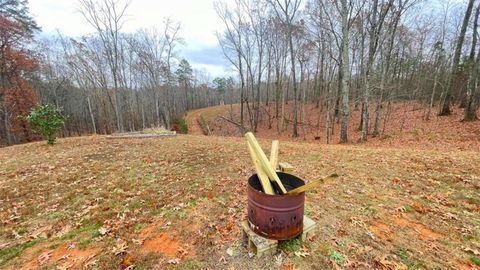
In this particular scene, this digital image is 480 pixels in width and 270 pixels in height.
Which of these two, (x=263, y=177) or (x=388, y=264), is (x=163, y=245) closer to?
(x=263, y=177)

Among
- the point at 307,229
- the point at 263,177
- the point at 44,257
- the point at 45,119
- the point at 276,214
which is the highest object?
the point at 45,119

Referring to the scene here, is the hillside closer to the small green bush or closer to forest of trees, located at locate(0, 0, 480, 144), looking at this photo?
forest of trees, located at locate(0, 0, 480, 144)

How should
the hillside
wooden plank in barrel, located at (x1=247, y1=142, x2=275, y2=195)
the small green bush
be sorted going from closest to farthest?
wooden plank in barrel, located at (x1=247, y1=142, x2=275, y2=195) → the small green bush → the hillside

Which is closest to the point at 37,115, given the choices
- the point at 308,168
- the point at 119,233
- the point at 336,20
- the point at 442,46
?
the point at 119,233

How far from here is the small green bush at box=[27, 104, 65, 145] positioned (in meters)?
8.56

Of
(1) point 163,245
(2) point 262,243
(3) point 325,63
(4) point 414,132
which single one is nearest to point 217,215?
(1) point 163,245

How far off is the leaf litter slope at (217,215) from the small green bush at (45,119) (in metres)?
3.33

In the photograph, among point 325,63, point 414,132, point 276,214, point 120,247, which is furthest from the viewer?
point 325,63

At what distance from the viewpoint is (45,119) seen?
873cm

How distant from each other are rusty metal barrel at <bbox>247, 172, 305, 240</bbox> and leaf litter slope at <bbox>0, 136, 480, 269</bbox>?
28 centimetres

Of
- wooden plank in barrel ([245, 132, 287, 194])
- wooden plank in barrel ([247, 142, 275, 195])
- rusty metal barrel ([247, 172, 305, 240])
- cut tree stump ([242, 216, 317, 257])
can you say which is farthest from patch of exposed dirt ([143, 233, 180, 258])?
wooden plank in barrel ([245, 132, 287, 194])

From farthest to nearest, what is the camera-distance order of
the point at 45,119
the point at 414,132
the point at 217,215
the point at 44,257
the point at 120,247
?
the point at 414,132 < the point at 45,119 < the point at 217,215 < the point at 120,247 < the point at 44,257

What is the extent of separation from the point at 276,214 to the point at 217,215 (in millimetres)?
1385

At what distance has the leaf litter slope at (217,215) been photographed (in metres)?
2.44
